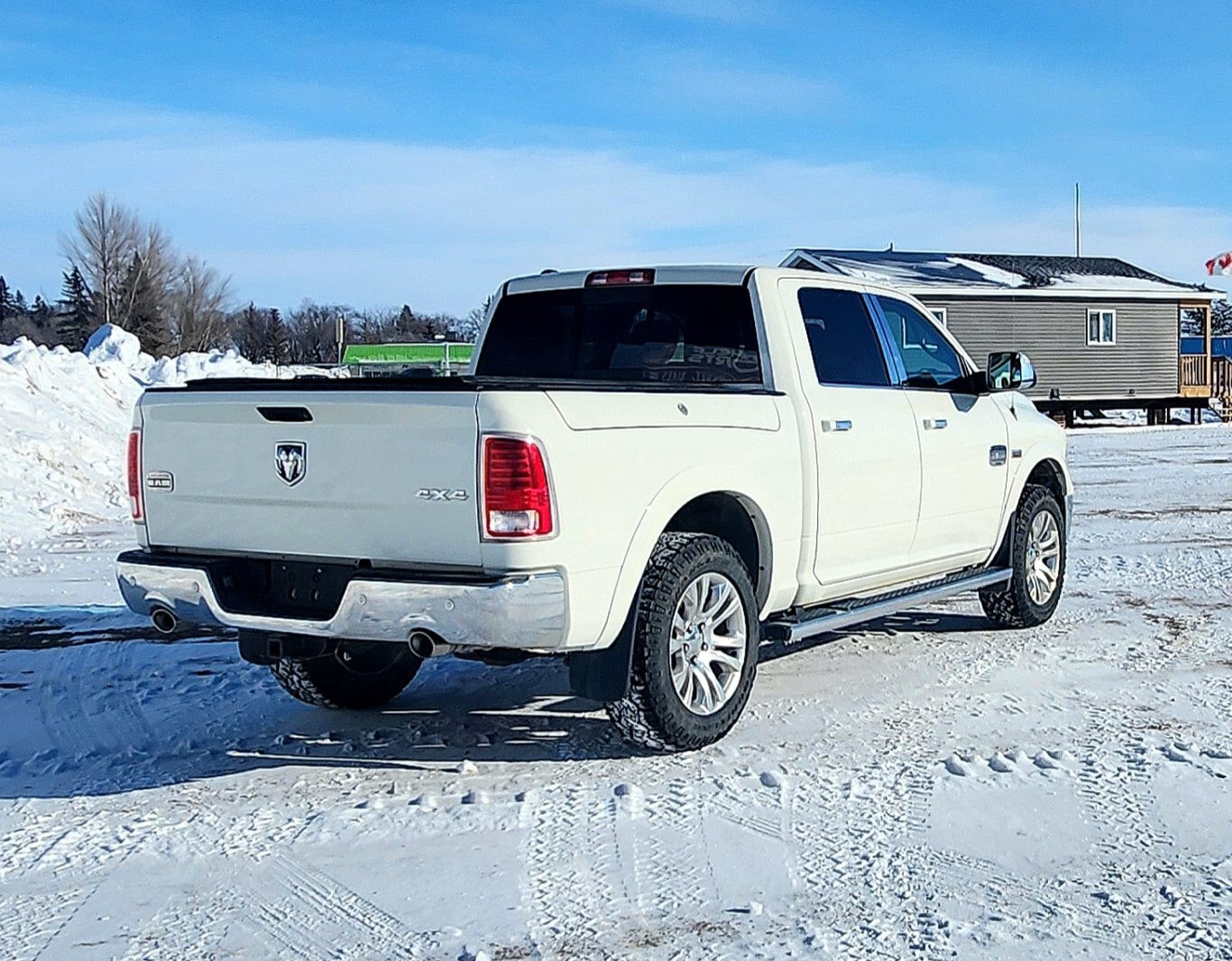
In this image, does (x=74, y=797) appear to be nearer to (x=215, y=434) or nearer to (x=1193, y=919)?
(x=215, y=434)

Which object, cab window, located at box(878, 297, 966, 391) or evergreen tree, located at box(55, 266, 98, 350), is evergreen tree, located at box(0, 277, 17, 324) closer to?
evergreen tree, located at box(55, 266, 98, 350)

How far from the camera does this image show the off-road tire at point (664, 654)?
16.9 feet

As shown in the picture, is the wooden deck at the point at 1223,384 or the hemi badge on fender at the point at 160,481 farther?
Result: the wooden deck at the point at 1223,384

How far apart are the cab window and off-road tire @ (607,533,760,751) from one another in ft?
6.95

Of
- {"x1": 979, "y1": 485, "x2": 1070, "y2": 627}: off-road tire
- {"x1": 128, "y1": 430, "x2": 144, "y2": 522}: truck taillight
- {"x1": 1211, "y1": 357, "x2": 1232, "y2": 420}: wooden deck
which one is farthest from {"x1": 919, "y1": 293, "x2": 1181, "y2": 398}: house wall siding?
{"x1": 128, "y1": 430, "x2": 144, "y2": 522}: truck taillight

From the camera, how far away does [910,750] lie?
551 cm

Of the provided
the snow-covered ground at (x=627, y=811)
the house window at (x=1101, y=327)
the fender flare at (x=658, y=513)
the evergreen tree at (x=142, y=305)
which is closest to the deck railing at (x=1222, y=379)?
the house window at (x=1101, y=327)

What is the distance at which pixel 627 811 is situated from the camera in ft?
15.7

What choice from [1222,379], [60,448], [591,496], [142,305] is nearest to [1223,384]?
[1222,379]

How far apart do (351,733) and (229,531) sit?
1.21m

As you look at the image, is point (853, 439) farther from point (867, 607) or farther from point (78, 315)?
point (78, 315)

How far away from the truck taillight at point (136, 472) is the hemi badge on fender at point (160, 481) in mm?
67

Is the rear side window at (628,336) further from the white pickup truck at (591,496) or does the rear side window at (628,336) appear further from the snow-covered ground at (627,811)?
the snow-covered ground at (627,811)

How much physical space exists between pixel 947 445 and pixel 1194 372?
1179 inches
